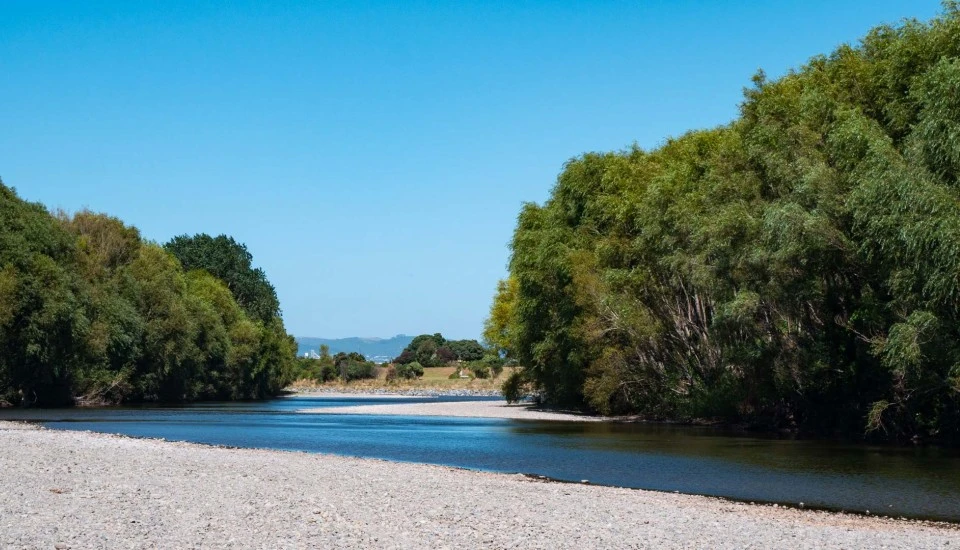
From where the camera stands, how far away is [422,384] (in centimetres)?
14912

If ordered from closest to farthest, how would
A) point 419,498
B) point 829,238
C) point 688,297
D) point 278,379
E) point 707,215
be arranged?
1. point 419,498
2. point 829,238
3. point 707,215
4. point 688,297
5. point 278,379

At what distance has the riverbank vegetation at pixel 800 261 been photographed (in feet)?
93.5

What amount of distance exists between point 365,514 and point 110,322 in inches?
2345

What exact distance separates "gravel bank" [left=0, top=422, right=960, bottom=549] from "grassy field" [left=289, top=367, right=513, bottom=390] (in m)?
114

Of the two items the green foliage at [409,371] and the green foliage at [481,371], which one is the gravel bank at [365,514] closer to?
the green foliage at [481,371]

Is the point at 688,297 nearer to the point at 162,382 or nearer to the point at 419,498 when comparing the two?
the point at 419,498

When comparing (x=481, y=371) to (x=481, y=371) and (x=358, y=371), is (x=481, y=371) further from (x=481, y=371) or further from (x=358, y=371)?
(x=358, y=371)

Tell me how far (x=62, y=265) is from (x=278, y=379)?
54.1 metres

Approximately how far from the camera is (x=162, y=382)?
85.1 meters

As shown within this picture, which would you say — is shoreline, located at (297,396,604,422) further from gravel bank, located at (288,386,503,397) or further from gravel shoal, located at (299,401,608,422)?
gravel bank, located at (288,386,503,397)

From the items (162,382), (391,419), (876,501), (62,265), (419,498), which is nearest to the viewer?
(419,498)

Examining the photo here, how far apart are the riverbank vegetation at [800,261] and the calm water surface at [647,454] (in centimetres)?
308

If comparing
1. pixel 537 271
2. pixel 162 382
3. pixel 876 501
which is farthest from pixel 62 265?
pixel 876 501

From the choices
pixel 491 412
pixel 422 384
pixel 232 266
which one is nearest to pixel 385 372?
pixel 422 384
